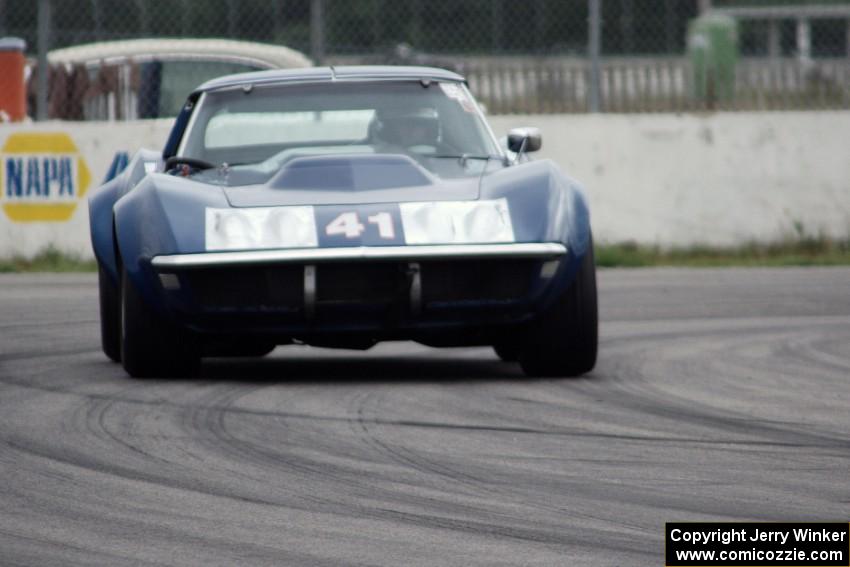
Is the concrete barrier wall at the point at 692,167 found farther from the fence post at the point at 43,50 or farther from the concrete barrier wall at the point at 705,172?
the fence post at the point at 43,50

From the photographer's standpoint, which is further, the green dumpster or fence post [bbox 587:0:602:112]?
the green dumpster

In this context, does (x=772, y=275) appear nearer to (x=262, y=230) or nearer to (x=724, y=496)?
(x=262, y=230)

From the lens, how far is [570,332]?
22.3 feet

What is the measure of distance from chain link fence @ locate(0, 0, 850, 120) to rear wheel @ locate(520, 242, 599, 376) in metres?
6.96

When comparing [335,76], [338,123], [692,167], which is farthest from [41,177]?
[338,123]

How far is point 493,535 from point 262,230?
8.62ft

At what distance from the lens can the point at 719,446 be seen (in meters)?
5.27

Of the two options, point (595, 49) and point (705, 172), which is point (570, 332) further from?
point (595, 49)

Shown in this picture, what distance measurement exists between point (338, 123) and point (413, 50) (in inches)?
252

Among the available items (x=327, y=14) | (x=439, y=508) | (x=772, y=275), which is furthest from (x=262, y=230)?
(x=327, y=14)

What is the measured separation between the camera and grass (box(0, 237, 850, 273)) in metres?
13.1

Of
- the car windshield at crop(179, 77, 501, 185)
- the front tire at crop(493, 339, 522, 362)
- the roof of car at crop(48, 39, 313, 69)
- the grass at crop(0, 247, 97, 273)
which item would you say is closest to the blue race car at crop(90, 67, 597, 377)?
the car windshield at crop(179, 77, 501, 185)

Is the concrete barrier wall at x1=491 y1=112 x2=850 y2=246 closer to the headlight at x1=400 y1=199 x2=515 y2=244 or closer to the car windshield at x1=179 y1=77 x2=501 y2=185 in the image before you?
the car windshield at x1=179 y1=77 x2=501 y2=185

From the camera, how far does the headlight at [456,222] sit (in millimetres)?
6465
